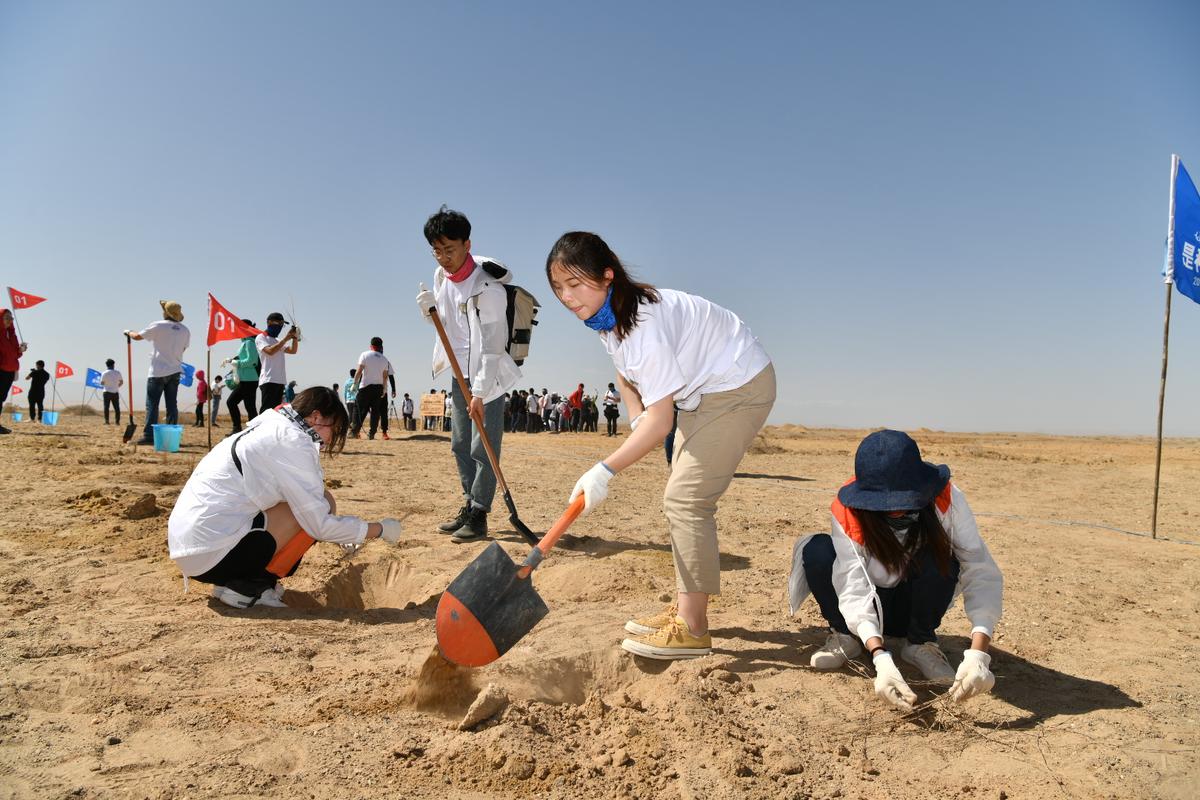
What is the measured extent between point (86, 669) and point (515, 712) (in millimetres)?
1489

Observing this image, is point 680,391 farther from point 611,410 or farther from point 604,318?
point 611,410

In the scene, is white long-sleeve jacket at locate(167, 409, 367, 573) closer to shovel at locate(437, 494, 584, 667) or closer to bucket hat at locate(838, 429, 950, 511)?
shovel at locate(437, 494, 584, 667)

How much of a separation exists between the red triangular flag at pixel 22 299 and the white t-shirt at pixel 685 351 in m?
13.0

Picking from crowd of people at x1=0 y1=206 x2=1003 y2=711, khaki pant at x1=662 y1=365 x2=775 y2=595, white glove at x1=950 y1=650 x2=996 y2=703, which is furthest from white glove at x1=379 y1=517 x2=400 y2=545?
white glove at x1=950 y1=650 x2=996 y2=703

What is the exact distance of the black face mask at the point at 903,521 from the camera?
240cm

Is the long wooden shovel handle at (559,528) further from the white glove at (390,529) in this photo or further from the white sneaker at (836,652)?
the white glove at (390,529)

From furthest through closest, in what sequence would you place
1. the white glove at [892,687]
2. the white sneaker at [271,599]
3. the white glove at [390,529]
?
the white glove at [390,529], the white sneaker at [271,599], the white glove at [892,687]

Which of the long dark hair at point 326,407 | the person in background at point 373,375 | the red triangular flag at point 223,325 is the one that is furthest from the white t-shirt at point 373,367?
the long dark hair at point 326,407

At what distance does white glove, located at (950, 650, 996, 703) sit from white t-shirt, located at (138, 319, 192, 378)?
8.84 m

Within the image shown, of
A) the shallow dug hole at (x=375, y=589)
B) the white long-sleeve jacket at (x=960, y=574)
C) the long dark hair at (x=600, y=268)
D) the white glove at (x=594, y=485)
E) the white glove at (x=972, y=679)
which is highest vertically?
the long dark hair at (x=600, y=268)

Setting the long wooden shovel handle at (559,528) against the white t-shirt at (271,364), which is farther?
the white t-shirt at (271,364)

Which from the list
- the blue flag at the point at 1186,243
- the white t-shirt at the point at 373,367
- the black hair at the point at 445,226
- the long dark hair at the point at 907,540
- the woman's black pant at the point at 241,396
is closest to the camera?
the long dark hair at the point at 907,540

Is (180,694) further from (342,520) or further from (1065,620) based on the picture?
(1065,620)

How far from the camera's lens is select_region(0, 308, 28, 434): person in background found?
9289 millimetres
